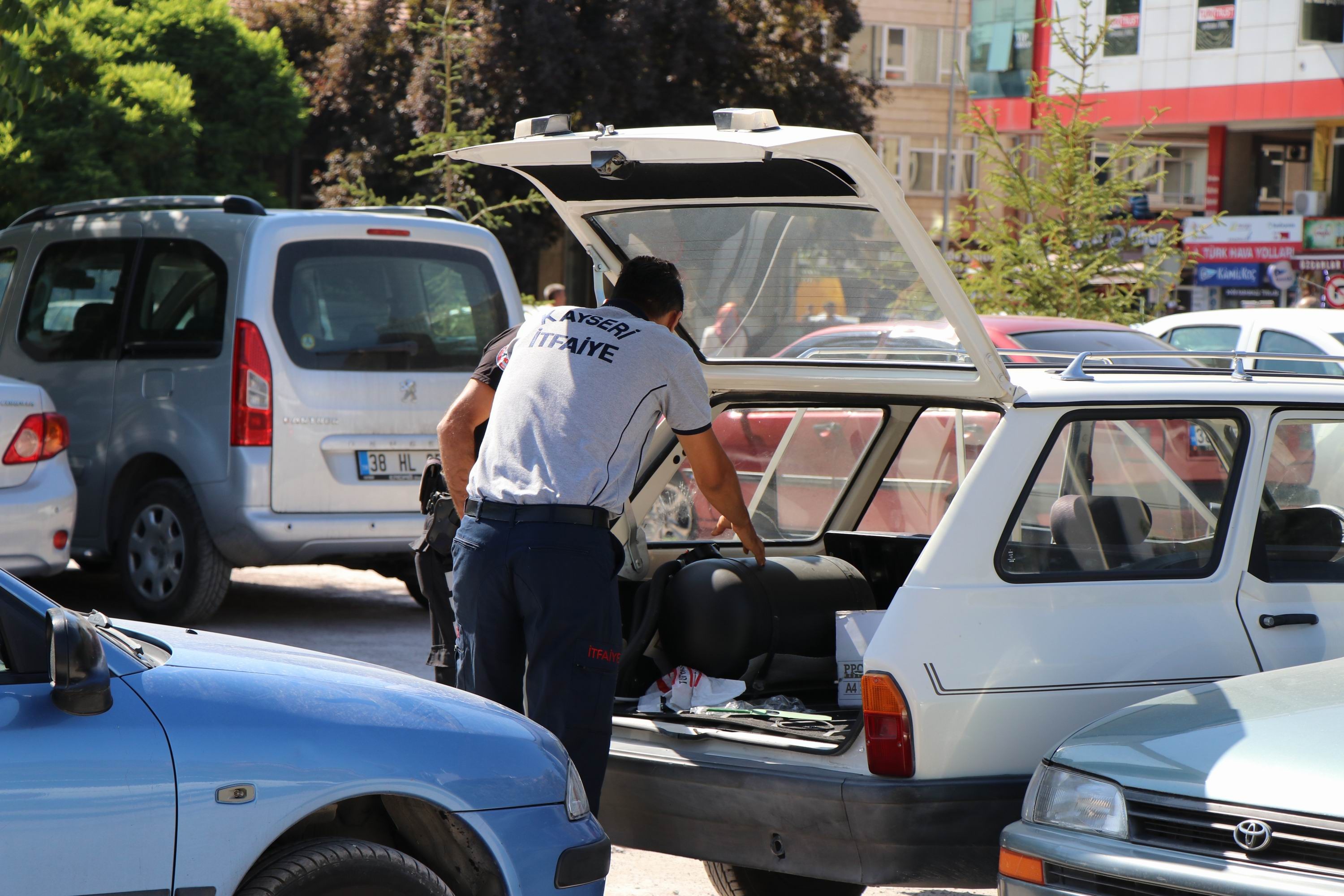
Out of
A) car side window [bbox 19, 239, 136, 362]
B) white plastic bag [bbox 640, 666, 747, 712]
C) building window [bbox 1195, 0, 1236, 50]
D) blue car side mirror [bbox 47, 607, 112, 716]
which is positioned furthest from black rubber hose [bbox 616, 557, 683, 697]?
building window [bbox 1195, 0, 1236, 50]

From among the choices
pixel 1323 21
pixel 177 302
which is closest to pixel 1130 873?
pixel 177 302

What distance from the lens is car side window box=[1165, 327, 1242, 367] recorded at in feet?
38.5

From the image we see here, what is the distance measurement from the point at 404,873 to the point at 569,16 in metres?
23.5

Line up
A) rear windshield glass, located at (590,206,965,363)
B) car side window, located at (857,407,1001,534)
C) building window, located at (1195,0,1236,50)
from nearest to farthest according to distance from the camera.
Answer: rear windshield glass, located at (590,206,965,363) < car side window, located at (857,407,1001,534) < building window, located at (1195,0,1236,50)

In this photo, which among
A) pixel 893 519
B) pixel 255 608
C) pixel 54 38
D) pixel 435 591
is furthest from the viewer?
pixel 54 38

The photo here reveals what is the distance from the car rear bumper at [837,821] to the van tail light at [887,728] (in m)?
0.03

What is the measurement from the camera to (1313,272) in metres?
31.5

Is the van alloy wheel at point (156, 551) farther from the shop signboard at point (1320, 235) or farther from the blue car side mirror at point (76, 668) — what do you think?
the shop signboard at point (1320, 235)

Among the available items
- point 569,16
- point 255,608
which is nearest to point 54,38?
point 255,608

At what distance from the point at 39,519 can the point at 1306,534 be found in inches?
215

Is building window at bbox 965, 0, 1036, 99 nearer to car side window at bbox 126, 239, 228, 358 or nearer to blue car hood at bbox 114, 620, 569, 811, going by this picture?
car side window at bbox 126, 239, 228, 358

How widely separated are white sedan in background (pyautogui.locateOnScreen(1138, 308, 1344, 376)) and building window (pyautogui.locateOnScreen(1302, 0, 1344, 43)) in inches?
840

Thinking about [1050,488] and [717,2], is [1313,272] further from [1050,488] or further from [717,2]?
[1050,488]

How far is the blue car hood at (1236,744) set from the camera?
3.10 meters
